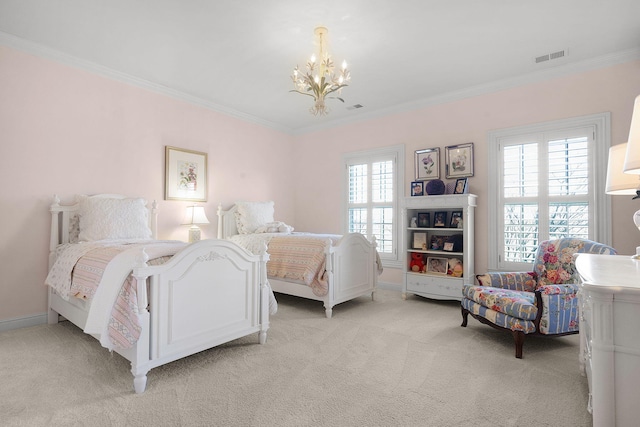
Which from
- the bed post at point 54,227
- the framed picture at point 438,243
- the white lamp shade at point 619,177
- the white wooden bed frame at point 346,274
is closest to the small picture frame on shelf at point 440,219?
the framed picture at point 438,243

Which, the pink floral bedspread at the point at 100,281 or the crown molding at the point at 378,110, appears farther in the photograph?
the crown molding at the point at 378,110

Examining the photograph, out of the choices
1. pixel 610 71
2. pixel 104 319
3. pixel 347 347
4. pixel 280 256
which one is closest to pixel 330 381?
pixel 347 347

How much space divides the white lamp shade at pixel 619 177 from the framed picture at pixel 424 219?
2510 millimetres

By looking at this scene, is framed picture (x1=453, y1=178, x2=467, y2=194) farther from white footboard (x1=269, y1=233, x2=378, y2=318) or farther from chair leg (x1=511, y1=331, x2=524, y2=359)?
chair leg (x1=511, y1=331, x2=524, y2=359)

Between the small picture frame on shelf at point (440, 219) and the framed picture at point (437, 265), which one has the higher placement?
the small picture frame on shelf at point (440, 219)

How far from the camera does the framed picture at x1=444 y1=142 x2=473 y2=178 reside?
4305 mm

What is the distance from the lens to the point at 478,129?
4.29 m

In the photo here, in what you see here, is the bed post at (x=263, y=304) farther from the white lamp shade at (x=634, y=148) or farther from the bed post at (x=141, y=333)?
the white lamp shade at (x=634, y=148)

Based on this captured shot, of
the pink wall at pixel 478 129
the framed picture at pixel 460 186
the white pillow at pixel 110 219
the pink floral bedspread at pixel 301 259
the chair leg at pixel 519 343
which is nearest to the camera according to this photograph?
the chair leg at pixel 519 343

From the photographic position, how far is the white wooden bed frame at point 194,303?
2.07m

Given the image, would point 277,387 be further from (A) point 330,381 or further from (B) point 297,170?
(B) point 297,170

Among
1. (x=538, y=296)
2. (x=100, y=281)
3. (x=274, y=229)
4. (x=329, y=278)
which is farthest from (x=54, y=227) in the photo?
(x=538, y=296)

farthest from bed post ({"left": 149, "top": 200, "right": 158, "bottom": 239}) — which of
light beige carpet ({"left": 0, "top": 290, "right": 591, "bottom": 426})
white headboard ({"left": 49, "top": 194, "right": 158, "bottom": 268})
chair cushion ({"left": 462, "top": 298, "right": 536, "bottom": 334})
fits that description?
chair cushion ({"left": 462, "top": 298, "right": 536, "bottom": 334})

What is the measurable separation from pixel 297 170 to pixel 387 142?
1.87 meters
